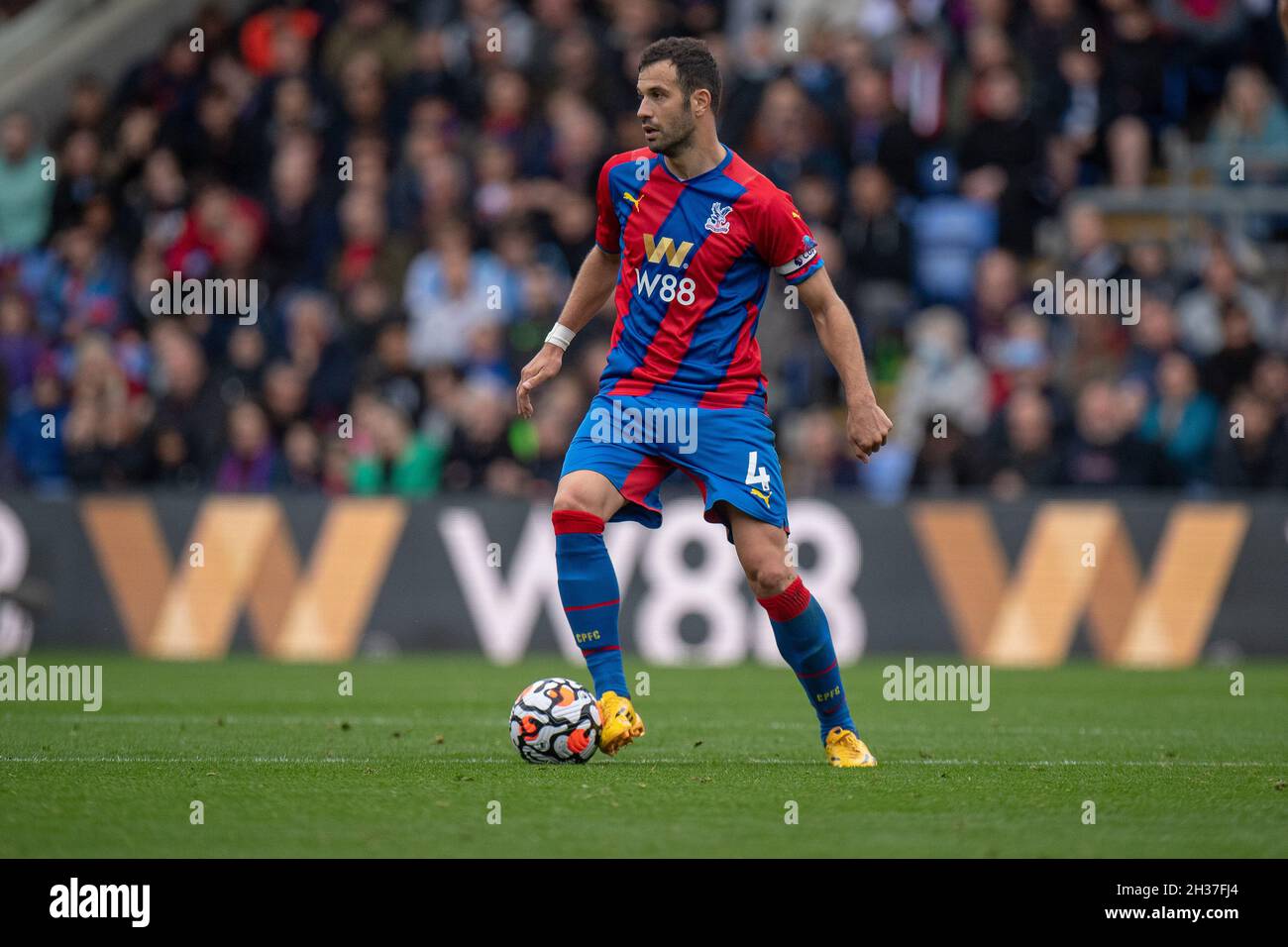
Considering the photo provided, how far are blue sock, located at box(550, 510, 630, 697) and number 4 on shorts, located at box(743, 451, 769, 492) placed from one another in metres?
0.60

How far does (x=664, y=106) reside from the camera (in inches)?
311

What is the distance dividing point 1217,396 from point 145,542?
28.0 feet

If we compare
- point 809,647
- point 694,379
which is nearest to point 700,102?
point 694,379

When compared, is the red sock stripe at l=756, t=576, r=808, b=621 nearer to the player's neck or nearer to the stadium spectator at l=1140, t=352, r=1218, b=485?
the player's neck

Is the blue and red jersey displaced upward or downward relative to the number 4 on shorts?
upward

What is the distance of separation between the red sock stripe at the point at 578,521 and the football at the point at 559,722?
58cm

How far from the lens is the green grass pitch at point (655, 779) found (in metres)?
6.01

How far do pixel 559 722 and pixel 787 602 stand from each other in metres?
0.99

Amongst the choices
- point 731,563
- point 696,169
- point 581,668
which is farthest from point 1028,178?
point 696,169

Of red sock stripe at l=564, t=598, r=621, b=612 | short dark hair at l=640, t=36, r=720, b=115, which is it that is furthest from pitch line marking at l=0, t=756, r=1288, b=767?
short dark hair at l=640, t=36, r=720, b=115

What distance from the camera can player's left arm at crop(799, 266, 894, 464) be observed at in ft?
25.3
